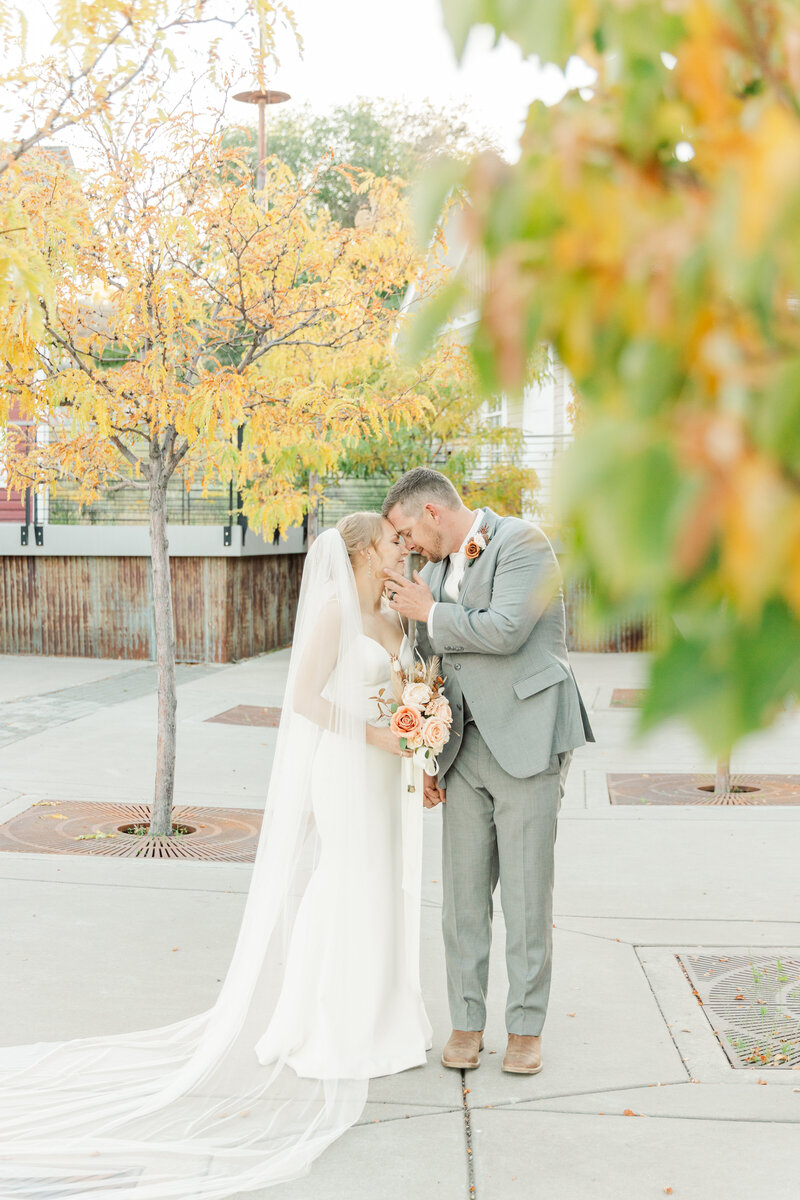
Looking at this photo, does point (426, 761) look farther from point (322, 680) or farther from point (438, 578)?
point (438, 578)

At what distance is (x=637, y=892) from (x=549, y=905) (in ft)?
7.21

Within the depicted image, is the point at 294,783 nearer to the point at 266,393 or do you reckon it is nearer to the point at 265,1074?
the point at 265,1074

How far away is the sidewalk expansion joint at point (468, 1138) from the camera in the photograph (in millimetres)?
3582

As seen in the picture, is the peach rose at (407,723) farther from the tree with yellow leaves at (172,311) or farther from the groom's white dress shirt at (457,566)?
the tree with yellow leaves at (172,311)

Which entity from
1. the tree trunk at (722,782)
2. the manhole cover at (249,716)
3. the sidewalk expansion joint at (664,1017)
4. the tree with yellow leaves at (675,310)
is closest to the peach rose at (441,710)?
the sidewalk expansion joint at (664,1017)

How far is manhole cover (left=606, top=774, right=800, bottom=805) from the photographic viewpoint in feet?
29.4

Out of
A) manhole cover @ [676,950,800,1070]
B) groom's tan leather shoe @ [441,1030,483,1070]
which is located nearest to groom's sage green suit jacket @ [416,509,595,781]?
groom's tan leather shoe @ [441,1030,483,1070]

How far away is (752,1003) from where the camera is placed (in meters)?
5.03

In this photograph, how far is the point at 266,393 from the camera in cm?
786

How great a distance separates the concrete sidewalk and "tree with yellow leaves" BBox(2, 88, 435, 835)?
1.65 m

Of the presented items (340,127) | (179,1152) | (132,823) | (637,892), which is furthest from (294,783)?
(340,127)

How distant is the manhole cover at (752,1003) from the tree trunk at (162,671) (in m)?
3.54

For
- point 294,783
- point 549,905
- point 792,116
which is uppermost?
point 792,116

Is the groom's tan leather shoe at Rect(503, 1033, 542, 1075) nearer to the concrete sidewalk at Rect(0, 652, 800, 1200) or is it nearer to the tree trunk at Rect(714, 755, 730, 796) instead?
the concrete sidewalk at Rect(0, 652, 800, 1200)
